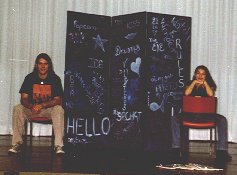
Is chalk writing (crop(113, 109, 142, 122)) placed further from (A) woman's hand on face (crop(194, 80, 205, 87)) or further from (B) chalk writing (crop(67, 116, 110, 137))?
(A) woman's hand on face (crop(194, 80, 205, 87))

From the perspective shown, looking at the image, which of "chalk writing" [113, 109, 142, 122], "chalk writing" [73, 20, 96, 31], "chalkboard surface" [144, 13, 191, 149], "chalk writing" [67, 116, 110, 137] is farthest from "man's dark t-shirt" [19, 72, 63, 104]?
"chalkboard surface" [144, 13, 191, 149]

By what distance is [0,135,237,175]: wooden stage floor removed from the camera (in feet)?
11.3

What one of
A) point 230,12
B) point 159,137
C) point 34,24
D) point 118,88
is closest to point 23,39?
point 34,24

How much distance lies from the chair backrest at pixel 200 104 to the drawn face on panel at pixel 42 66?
64.3 inches

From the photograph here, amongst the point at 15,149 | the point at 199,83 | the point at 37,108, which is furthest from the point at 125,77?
the point at 15,149

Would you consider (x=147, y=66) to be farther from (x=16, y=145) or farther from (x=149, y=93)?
(x=16, y=145)

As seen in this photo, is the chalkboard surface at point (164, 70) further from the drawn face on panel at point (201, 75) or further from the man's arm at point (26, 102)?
the man's arm at point (26, 102)

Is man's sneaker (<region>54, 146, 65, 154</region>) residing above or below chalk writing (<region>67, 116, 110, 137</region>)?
below

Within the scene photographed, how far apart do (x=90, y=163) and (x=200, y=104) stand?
4.88 feet

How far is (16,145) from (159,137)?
5.71ft

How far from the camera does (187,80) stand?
17.9 ft

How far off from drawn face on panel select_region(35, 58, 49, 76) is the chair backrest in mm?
1633

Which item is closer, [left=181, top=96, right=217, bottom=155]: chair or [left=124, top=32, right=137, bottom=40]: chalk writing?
[left=181, top=96, right=217, bottom=155]: chair

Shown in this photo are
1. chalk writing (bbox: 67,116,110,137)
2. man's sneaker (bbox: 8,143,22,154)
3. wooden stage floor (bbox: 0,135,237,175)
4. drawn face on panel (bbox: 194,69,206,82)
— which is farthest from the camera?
chalk writing (bbox: 67,116,110,137)
